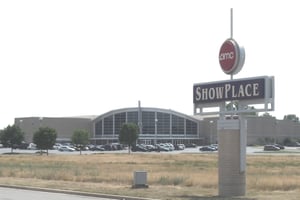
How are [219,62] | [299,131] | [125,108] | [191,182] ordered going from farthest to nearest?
1. [299,131]
2. [125,108]
3. [191,182]
4. [219,62]

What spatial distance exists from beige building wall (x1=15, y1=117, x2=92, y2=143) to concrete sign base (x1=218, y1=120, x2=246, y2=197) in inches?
5025

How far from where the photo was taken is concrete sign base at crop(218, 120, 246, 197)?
787 inches

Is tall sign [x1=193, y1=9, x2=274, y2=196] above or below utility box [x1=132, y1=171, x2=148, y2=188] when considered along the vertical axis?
above

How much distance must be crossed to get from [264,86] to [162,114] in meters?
130

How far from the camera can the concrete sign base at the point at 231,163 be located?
65.6 feet

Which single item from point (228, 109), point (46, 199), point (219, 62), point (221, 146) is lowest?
point (46, 199)

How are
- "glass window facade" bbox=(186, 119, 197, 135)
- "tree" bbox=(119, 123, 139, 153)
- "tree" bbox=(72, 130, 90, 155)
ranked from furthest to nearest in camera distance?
"glass window facade" bbox=(186, 119, 197, 135), "tree" bbox=(72, 130, 90, 155), "tree" bbox=(119, 123, 139, 153)

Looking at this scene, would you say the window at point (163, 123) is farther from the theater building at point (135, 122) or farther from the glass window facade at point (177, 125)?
the glass window facade at point (177, 125)

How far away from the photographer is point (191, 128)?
154 m

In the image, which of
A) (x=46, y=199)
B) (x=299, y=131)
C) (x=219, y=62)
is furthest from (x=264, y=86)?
(x=299, y=131)

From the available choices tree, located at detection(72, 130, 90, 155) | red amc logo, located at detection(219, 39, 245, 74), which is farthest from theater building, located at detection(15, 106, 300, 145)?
red amc logo, located at detection(219, 39, 245, 74)

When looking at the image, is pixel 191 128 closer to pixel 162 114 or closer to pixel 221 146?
pixel 162 114

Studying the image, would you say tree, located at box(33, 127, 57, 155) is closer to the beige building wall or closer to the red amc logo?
the beige building wall

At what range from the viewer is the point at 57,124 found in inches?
5881
